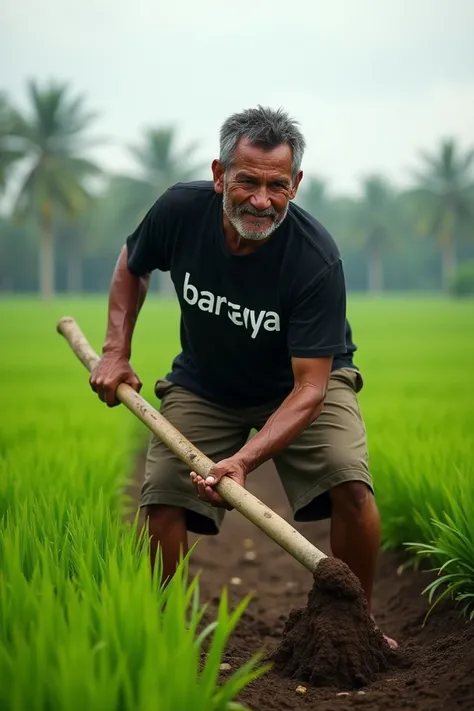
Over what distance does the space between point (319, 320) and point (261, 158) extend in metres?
0.55

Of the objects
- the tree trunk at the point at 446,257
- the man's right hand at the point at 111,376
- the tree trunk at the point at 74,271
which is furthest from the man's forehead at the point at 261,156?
the tree trunk at the point at 74,271

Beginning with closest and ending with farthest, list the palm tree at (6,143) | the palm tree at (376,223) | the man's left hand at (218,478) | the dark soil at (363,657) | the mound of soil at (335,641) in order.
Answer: the dark soil at (363,657)
the mound of soil at (335,641)
the man's left hand at (218,478)
the palm tree at (6,143)
the palm tree at (376,223)

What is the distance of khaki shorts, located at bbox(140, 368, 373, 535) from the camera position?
3.05m

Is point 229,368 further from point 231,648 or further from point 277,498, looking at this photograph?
point 277,498

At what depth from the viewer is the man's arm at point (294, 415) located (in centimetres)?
273

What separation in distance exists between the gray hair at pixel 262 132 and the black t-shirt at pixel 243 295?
0.80 feet

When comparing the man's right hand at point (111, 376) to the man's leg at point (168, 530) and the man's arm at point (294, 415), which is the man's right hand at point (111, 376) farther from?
the man's arm at point (294, 415)

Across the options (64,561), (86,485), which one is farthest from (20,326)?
(64,561)

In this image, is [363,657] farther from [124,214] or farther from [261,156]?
[124,214]

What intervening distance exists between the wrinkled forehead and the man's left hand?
914 mm

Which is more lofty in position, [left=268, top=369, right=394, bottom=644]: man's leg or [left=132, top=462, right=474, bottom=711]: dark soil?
[left=268, top=369, right=394, bottom=644]: man's leg

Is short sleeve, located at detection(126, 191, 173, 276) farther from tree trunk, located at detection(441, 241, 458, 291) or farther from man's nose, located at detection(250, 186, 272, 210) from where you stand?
tree trunk, located at detection(441, 241, 458, 291)

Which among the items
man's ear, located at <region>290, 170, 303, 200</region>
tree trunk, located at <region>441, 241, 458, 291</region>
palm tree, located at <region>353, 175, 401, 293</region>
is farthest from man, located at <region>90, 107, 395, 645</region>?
palm tree, located at <region>353, 175, 401, 293</region>

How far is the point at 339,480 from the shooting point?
2994mm
